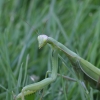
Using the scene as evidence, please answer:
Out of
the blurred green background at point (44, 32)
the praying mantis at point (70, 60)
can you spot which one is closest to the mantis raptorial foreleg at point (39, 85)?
the praying mantis at point (70, 60)

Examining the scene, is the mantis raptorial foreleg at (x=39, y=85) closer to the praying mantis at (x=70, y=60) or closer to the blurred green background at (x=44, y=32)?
the praying mantis at (x=70, y=60)

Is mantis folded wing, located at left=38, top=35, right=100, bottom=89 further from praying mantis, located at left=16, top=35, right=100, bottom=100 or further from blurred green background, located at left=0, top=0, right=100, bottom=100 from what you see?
blurred green background, located at left=0, top=0, right=100, bottom=100

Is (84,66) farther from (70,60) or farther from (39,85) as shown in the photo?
(39,85)

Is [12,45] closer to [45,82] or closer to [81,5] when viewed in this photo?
[81,5]

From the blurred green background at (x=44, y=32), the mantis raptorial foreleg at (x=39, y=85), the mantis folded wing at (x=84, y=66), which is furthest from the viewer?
the blurred green background at (x=44, y=32)

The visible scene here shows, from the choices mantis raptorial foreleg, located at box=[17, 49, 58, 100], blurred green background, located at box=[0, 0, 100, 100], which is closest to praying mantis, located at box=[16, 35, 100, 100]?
mantis raptorial foreleg, located at box=[17, 49, 58, 100]

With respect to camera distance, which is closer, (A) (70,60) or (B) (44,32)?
(A) (70,60)

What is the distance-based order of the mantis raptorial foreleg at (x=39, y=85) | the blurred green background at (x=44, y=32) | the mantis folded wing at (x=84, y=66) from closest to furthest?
the mantis raptorial foreleg at (x=39, y=85) → the mantis folded wing at (x=84, y=66) → the blurred green background at (x=44, y=32)

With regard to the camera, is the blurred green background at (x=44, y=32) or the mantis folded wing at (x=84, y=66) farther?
the blurred green background at (x=44, y=32)

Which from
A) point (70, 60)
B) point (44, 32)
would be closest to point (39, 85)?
point (70, 60)
